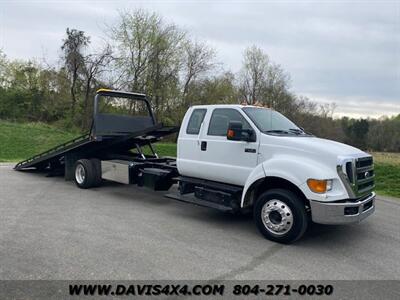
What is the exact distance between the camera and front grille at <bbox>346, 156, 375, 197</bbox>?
5297 mm

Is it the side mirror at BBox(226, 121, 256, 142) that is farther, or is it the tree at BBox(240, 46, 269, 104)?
the tree at BBox(240, 46, 269, 104)

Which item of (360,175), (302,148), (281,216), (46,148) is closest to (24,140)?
(46,148)

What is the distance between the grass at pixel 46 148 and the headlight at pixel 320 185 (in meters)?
7.41

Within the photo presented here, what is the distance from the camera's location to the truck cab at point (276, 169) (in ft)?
17.0

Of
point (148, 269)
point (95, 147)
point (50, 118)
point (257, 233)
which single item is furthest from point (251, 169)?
point (50, 118)

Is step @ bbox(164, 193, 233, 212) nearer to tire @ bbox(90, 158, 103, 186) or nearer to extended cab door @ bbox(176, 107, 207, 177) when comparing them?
extended cab door @ bbox(176, 107, 207, 177)

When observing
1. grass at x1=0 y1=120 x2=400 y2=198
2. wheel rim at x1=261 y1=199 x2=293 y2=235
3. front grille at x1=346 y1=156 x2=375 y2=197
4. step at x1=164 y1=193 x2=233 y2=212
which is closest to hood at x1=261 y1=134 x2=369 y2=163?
front grille at x1=346 y1=156 x2=375 y2=197

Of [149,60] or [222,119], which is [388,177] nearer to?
[222,119]

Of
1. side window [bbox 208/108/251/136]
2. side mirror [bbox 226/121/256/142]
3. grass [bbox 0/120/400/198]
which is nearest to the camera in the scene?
side mirror [bbox 226/121/256/142]

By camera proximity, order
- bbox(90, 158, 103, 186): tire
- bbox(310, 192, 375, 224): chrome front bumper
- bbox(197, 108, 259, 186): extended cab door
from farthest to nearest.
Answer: bbox(90, 158, 103, 186): tire, bbox(197, 108, 259, 186): extended cab door, bbox(310, 192, 375, 224): chrome front bumper

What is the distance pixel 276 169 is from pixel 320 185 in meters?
0.70

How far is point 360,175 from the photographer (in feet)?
18.2

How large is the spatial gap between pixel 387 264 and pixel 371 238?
1189 millimetres

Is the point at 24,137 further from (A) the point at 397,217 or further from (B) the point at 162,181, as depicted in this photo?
(A) the point at 397,217
